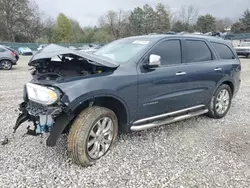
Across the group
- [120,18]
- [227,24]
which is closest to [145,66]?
[120,18]

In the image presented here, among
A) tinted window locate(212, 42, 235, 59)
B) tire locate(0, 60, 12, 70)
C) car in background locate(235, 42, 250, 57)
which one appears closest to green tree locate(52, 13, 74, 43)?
car in background locate(235, 42, 250, 57)

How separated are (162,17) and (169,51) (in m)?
62.4

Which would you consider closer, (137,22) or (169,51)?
(169,51)

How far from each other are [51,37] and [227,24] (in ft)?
173

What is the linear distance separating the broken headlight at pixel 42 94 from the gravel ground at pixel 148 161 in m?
0.85

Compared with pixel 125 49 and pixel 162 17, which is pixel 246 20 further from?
pixel 125 49

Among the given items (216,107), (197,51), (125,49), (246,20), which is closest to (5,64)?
(125,49)

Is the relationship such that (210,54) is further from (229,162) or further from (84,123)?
(84,123)

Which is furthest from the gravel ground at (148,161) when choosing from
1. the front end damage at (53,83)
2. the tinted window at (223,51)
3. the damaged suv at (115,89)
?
the tinted window at (223,51)

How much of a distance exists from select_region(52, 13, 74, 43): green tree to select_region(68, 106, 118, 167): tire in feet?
155

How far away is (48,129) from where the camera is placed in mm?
3129

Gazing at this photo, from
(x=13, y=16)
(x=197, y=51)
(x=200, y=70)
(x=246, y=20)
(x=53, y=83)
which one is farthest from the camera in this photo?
(x=246, y=20)

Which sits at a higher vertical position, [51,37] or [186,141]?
[51,37]

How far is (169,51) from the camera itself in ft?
13.5
